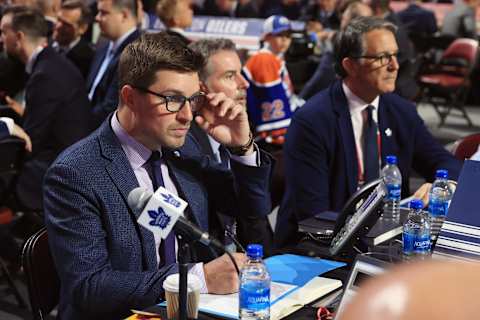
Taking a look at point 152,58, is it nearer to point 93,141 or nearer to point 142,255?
point 93,141

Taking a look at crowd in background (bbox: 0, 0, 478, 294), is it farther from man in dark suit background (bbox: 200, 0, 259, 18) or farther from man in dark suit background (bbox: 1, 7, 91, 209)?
man in dark suit background (bbox: 200, 0, 259, 18)

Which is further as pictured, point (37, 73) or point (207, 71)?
point (37, 73)

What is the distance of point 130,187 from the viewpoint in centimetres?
212

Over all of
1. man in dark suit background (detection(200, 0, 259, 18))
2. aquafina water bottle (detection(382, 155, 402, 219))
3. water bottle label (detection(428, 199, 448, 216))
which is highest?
water bottle label (detection(428, 199, 448, 216))

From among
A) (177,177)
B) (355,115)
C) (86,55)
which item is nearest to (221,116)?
(177,177)

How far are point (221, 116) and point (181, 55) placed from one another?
0.34 metres

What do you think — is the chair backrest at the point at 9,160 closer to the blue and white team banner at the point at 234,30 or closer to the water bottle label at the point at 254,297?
the water bottle label at the point at 254,297

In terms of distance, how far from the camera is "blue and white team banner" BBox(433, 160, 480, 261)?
79.1 inches

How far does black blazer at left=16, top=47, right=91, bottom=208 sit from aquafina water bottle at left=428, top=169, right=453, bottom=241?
2.32 meters

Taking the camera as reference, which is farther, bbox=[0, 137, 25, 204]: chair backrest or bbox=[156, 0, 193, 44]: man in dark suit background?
bbox=[156, 0, 193, 44]: man in dark suit background

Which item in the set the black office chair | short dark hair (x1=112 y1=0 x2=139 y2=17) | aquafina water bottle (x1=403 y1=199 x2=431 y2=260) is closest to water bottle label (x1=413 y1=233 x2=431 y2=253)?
aquafina water bottle (x1=403 y1=199 x2=431 y2=260)

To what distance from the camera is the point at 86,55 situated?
6.38 meters

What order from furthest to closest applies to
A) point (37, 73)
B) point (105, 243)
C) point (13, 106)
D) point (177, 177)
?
point (13, 106) < point (37, 73) < point (177, 177) < point (105, 243)

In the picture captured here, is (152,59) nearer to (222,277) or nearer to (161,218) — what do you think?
(222,277)
